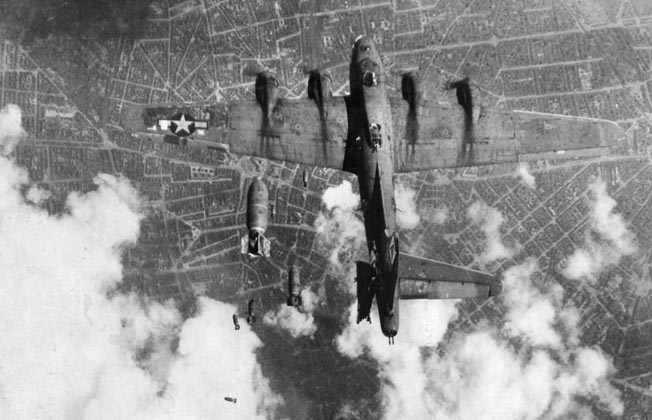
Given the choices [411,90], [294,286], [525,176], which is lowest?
[294,286]

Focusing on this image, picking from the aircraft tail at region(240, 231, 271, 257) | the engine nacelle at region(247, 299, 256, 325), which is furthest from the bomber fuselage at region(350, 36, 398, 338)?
the engine nacelle at region(247, 299, 256, 325)

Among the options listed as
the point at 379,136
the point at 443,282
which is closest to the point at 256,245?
the point at 379,136

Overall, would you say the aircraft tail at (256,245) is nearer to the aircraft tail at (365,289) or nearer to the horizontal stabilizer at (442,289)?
the aircraft tail at (365,289)

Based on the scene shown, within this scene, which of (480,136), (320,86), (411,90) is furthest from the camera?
(480,136)

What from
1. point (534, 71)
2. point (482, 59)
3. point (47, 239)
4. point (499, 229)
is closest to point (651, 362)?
point (499, 229)

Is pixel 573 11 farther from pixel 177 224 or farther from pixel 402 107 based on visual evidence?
pixel 177 224

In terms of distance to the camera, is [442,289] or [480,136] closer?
[442,289]

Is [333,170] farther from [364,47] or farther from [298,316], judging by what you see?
[298,316]
